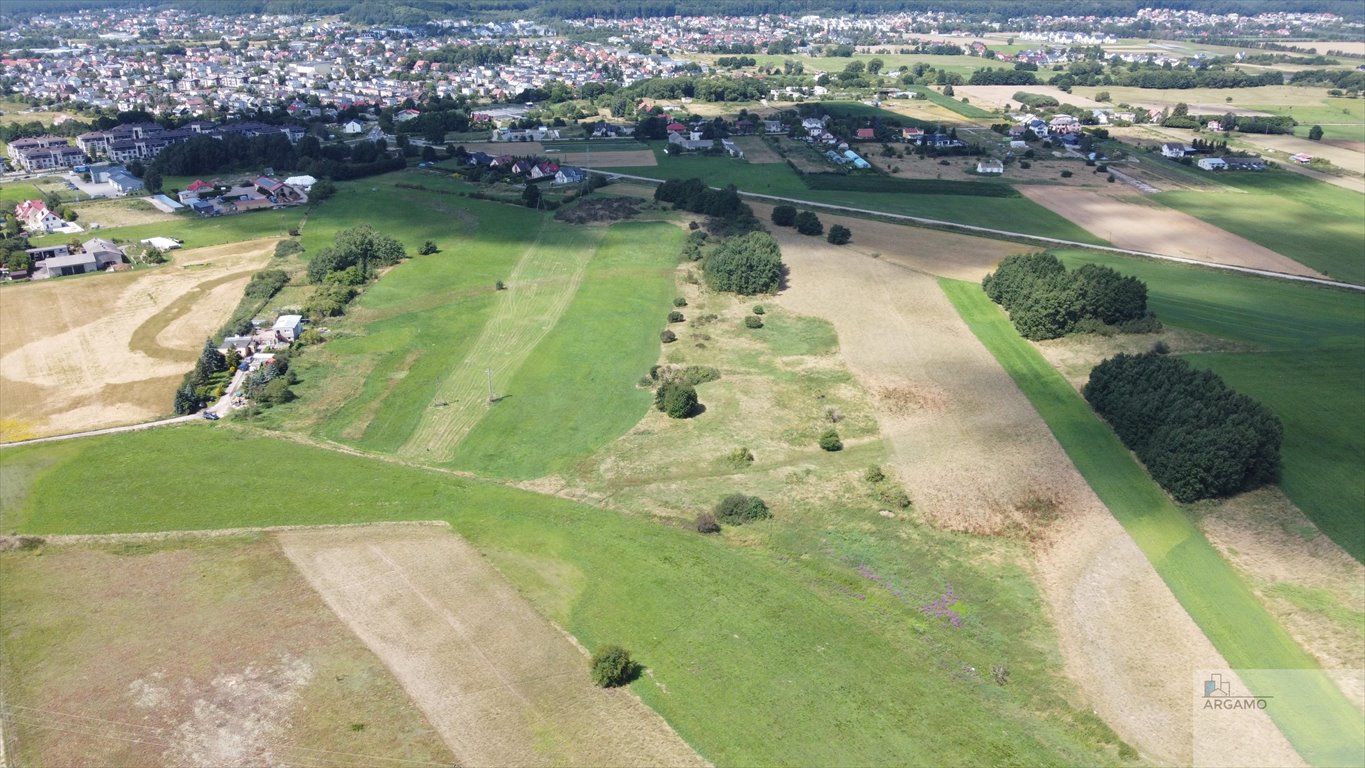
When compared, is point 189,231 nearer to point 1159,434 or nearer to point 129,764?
point 129,764

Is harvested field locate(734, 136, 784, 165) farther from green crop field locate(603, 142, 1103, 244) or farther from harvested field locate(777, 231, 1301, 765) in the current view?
harvested field locate(777, 231, 1301, 765)

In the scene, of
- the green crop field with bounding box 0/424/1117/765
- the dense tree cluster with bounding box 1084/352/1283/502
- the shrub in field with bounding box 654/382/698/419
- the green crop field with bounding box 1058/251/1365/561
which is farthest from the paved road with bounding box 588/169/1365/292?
the green crop field with bounding box 0/424/1117/765

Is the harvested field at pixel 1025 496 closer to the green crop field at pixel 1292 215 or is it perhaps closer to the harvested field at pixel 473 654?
the harvested field at pixel 473 654

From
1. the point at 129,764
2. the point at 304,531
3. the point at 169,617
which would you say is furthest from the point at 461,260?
the point at 129,764

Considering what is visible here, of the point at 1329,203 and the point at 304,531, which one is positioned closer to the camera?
the point at 304,531

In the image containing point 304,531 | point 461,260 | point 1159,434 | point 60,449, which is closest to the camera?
point 304,531

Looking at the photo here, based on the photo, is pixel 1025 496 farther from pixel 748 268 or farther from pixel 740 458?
pixel 748 268

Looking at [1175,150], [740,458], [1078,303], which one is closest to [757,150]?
[1175,150]
